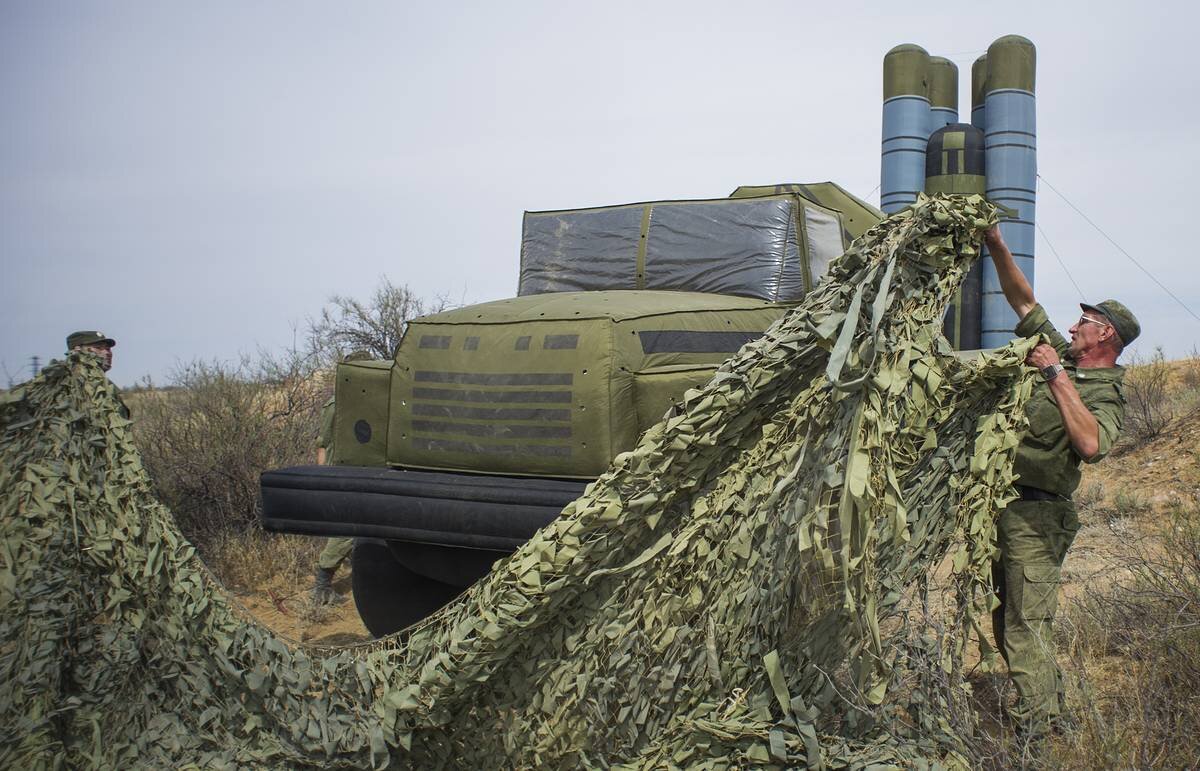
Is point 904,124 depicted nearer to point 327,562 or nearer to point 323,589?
point 327,562

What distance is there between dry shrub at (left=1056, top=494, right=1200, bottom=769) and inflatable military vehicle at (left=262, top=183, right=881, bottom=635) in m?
1.72

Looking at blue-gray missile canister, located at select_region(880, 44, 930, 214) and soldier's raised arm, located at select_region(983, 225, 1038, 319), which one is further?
blue-gray missile canister, located at select_region(880, 44, 930, 214)

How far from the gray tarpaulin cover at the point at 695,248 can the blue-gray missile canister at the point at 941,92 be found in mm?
4218

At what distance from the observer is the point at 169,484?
8.30 meters

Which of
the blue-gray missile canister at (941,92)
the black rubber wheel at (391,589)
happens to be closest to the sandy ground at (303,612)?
the black rubber wheel at (391,589)

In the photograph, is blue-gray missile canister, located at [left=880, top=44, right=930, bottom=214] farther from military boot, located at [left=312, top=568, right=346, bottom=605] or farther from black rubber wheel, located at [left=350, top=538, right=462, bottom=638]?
military boot, located at [left=312, top=568, right=346, bottom=605]

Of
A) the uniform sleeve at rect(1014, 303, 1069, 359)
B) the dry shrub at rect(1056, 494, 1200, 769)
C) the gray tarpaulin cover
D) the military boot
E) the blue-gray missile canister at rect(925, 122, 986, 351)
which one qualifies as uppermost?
the blue-gray missile canister at rect(925, 122, 986, 351)

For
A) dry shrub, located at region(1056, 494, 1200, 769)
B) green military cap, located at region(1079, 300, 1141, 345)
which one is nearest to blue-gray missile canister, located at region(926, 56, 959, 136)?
dry shrub, located at region(1056, 494, 1200, 769)

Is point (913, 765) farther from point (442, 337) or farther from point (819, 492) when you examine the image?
point (442, 337)

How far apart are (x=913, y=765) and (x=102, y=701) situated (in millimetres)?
2504

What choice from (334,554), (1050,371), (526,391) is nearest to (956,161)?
(1050,371)

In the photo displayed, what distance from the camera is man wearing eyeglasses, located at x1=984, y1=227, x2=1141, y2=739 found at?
11.7 ft

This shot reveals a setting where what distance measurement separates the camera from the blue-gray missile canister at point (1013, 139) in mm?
7738

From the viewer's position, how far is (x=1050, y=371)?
3.35 metres
